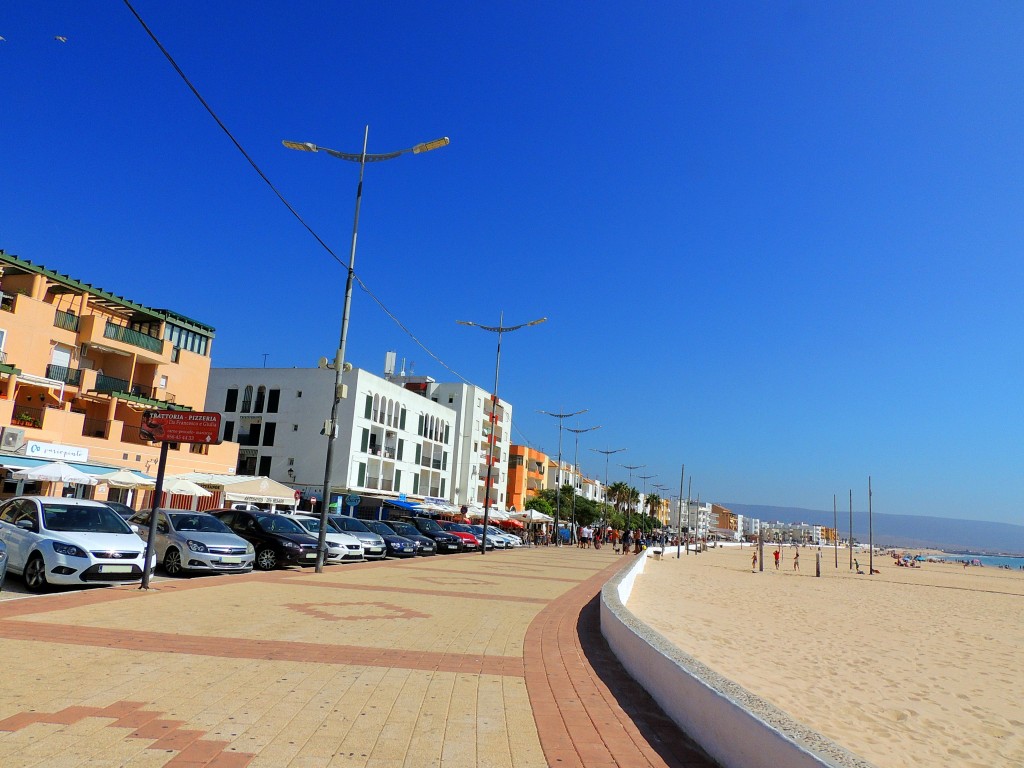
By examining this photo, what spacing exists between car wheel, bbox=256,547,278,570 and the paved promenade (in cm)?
686

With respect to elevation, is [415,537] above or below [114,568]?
below

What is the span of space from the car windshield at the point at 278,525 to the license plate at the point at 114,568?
22.5 ft

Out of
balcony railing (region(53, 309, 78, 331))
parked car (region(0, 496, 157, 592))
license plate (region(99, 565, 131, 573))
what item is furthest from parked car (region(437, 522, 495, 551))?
license plate (region(99, 565, 131, 573))

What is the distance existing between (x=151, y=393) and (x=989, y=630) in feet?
122

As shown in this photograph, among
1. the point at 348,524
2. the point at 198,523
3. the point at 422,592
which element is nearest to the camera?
the point at 422,592

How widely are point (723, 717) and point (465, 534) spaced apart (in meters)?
35.5

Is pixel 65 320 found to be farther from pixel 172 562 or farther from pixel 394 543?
pixel 172 562

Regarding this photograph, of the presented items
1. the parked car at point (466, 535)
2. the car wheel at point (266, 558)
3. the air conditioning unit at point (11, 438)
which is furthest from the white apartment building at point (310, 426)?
the car wheel at point (266, 558)

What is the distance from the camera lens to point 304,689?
6.17 meters

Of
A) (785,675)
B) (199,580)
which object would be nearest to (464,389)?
(199,580)

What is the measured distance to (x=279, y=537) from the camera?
18922 millimetres

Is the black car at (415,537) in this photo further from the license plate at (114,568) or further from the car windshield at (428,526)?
the license plate at (114,568)

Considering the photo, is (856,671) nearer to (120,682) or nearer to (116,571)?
(120,682)

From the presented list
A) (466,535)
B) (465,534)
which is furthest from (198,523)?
(465,534)
